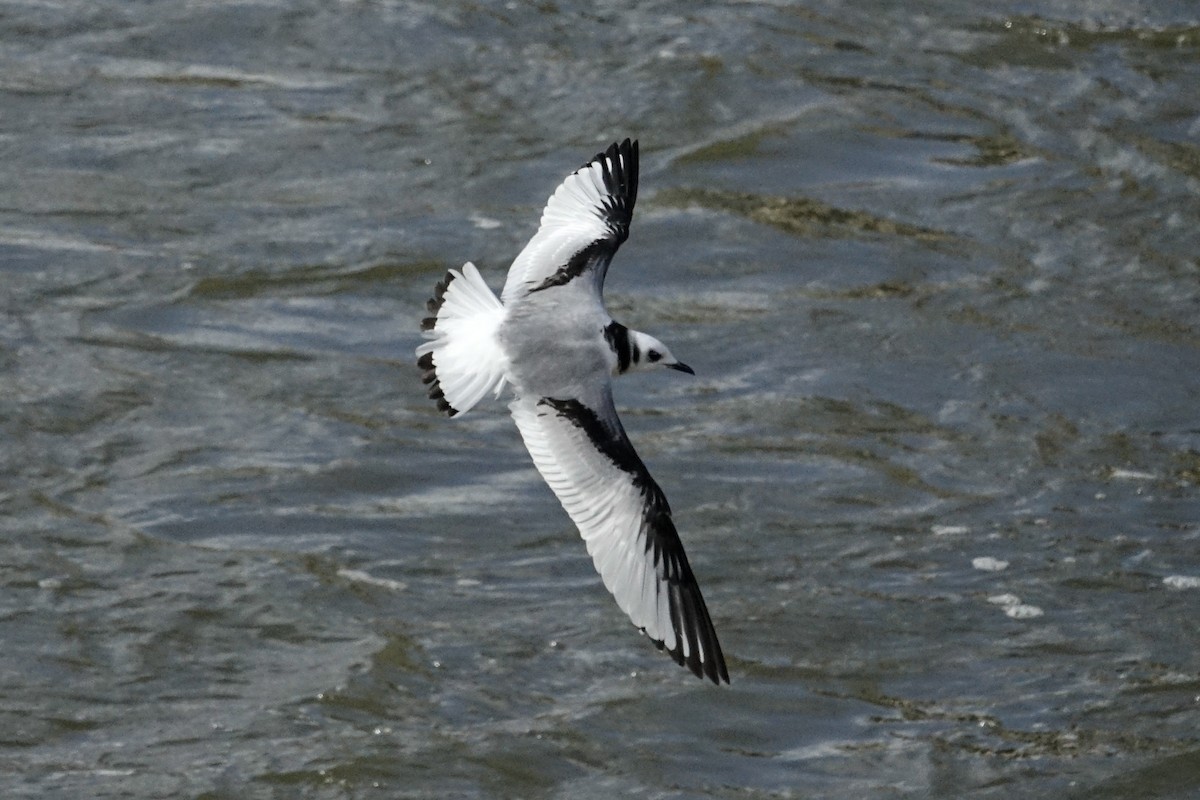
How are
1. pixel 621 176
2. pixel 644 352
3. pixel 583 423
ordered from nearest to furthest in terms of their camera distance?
1. pixel 583 423
2. pixel 644 352
3. pixel 621 176

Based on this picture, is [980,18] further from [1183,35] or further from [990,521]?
[990,521]

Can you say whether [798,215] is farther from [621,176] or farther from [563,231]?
[563,231]

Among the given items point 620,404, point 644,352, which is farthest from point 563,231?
point 620,404

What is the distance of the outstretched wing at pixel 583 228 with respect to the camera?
6.05 metres

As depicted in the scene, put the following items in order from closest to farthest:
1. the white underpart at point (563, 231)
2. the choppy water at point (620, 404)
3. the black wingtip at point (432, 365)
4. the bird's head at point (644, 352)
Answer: the black wingtip at point (432, 365)
the bird's head at point (644, 352)
the white underpart at point (563, 231)
the choppy water at point (620, 404)

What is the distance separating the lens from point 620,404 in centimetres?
866

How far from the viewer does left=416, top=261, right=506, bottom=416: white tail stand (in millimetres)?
5582

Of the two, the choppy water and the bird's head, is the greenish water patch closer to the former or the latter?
the choppy water

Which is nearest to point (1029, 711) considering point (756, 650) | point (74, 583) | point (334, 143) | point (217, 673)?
point (756, 650)

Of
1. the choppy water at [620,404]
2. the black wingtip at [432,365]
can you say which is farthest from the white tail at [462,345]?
the choppy water at [620,404]

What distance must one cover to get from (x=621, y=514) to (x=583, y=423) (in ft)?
0.90

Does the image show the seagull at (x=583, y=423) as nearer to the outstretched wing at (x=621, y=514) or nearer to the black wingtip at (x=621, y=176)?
the outstretched wing at (x=621, y=514)

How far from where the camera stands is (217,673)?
7.01 metres

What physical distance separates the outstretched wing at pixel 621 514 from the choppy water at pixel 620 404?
104 cm
